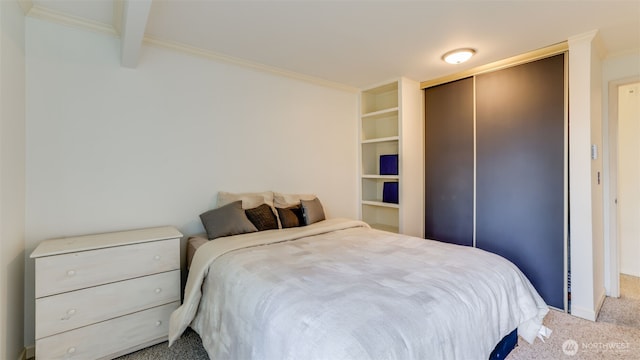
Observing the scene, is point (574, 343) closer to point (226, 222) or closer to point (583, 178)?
point (583, 178)

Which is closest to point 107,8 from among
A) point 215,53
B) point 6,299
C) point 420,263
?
point 215,53

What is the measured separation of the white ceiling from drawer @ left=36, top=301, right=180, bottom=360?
2.04 meters

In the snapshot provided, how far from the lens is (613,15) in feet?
7.02

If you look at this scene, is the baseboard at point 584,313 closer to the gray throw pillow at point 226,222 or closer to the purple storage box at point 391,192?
the purple storage box at point 391,192

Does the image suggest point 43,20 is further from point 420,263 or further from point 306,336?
point 420,263

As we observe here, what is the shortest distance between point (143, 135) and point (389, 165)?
2.83 metres

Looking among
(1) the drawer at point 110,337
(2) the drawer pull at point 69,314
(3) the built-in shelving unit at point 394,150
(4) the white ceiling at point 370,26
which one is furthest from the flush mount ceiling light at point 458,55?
(2) the drawer pull at point 69,314

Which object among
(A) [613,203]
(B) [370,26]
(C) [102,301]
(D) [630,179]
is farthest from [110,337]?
(D) [630,179]

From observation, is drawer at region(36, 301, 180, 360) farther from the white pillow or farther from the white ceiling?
the white ceiling

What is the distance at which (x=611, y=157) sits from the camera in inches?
116

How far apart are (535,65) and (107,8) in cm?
372

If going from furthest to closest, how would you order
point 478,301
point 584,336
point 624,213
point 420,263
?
point 624,213 → point 584,336 → point 420,263 → point 478,301

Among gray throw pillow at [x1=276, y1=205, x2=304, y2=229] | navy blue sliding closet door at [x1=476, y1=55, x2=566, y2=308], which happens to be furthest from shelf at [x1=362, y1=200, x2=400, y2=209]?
gray throw pillow at [x1=276, y1=205, x2=304, y2=229]

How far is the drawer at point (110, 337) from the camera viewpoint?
1742mm
